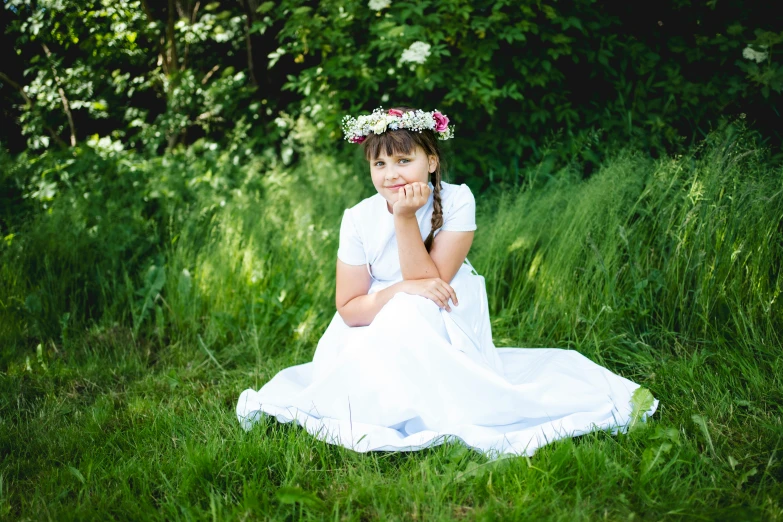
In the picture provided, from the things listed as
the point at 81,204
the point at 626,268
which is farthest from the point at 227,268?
the point at 626,268

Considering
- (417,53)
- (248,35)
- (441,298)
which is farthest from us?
(248,35)

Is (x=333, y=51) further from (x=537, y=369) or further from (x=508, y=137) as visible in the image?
(x=537, y=369)

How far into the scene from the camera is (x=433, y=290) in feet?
7.45

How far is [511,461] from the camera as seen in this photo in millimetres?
1926

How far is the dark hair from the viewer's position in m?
2.31

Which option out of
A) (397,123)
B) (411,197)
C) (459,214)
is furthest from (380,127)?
(459,214)

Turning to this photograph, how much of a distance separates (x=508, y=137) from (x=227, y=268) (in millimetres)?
2339

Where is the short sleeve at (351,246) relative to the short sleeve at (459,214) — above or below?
below

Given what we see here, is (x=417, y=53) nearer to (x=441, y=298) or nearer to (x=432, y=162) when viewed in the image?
(x=432, y=162)

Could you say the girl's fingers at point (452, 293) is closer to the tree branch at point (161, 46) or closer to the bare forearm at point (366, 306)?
the bare forearm at point (366, 306)

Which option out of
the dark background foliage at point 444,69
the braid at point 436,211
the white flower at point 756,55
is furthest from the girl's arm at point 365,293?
the white flower at point 756,55

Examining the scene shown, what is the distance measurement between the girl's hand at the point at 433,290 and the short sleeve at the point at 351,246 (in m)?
0.28

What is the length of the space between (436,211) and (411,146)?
0.27 m

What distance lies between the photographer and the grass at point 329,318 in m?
1.83
